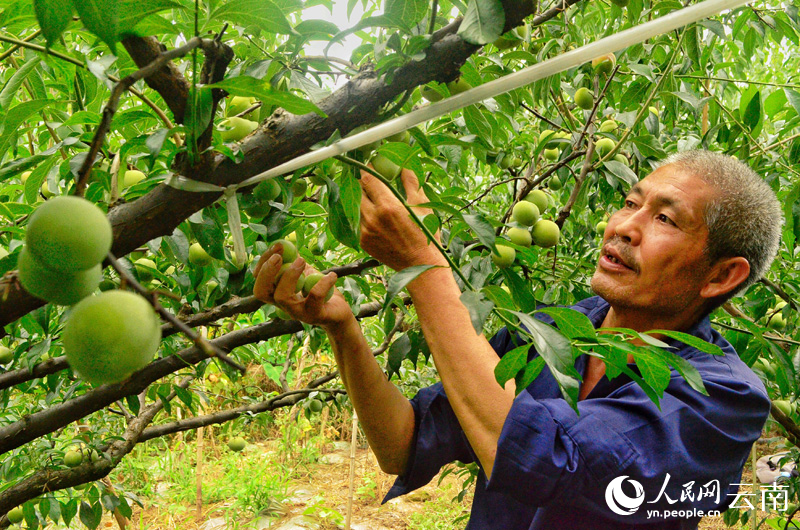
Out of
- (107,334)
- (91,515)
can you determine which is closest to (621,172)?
(107,334)

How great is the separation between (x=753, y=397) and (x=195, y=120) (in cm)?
A: 124

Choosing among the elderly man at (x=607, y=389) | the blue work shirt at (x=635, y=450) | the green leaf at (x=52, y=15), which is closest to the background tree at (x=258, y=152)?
the green leaf at (x=52, y=15)

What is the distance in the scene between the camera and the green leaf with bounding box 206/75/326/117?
0.61 metres

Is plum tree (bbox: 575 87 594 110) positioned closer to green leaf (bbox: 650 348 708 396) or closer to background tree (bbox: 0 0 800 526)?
background tree (bbox: 0 0 800 526)

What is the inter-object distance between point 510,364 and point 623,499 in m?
0.46

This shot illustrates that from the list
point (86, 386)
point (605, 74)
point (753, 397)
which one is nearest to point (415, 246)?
point (753, 397)

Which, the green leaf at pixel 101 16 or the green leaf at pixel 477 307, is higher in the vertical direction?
the green leaf at pixel 101 16

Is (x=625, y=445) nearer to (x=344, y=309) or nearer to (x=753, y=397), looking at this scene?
(x=753, y=397)

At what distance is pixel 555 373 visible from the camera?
774 mm

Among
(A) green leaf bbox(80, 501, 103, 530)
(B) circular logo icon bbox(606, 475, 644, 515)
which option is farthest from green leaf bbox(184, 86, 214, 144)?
(A) green leaf bbox(80, 501, 103, 530)

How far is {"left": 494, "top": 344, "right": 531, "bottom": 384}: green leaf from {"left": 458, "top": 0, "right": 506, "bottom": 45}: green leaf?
0.46m

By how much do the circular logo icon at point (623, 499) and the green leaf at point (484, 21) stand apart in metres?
0.88

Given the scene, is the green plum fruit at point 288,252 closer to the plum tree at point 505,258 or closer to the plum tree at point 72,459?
the plum tree at point 505,258

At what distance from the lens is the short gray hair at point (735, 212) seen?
1472 mm
